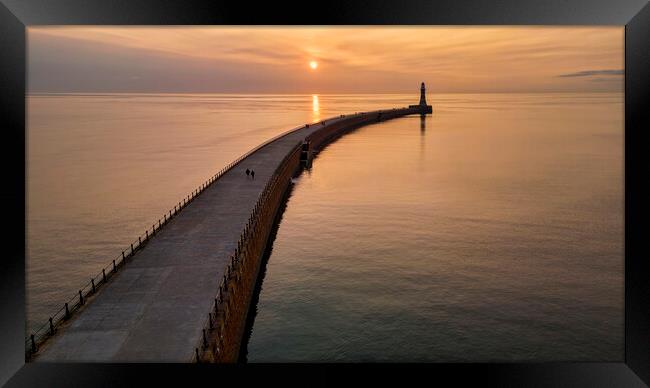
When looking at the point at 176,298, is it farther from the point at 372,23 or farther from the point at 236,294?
the point at 372,23

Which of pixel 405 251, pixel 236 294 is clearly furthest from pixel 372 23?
pixel 405 251

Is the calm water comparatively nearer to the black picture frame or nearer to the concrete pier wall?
the concrete pier wall

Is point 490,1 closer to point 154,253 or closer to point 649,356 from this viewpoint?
point 649,356

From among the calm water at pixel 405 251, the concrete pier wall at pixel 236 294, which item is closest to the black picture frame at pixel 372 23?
the concrete pier wall at pixel 236 294

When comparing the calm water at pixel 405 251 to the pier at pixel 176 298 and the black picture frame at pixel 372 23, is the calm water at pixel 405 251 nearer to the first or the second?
the pier at pixel 176 298

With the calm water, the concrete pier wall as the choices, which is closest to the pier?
the concrete pier wall

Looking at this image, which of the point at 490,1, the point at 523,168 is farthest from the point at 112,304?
the point at 523,168
